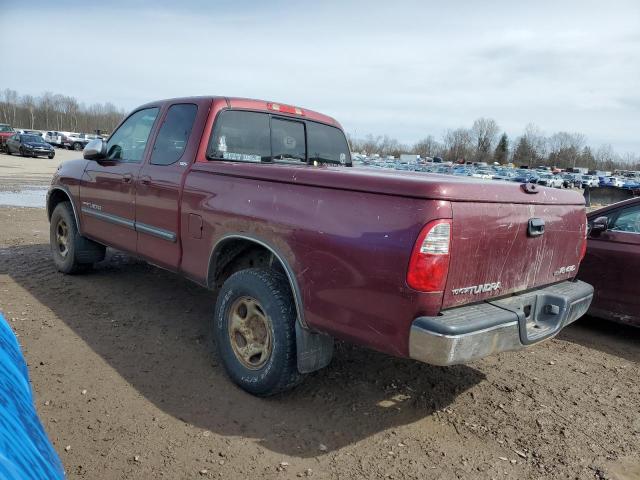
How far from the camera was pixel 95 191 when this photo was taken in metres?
5.08

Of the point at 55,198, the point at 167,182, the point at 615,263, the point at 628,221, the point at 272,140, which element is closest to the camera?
the point at 167,182

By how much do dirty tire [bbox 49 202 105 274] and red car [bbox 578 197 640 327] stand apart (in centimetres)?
527

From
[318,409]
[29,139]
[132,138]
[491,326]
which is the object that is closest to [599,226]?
[491,326]

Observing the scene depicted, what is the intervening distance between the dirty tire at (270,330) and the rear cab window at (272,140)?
46.6 inches

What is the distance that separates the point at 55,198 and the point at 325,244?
4.74m

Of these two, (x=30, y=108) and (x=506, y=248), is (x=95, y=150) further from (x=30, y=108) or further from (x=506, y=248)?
(x=30, y=108)

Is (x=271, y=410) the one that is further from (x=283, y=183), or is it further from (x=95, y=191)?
(x=95, y=191)

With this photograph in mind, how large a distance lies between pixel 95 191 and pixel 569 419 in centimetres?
465

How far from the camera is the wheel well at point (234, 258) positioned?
3.51m

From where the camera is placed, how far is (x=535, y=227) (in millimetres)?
2957

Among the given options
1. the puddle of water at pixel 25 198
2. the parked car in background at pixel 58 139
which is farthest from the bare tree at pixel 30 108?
the puddle of water at pixel 25 198

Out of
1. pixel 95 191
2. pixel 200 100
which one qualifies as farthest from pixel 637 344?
pixel 95 191

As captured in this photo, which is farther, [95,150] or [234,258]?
[95,150]

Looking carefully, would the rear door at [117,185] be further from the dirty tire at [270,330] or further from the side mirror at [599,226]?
the side mirror at [599,226]
